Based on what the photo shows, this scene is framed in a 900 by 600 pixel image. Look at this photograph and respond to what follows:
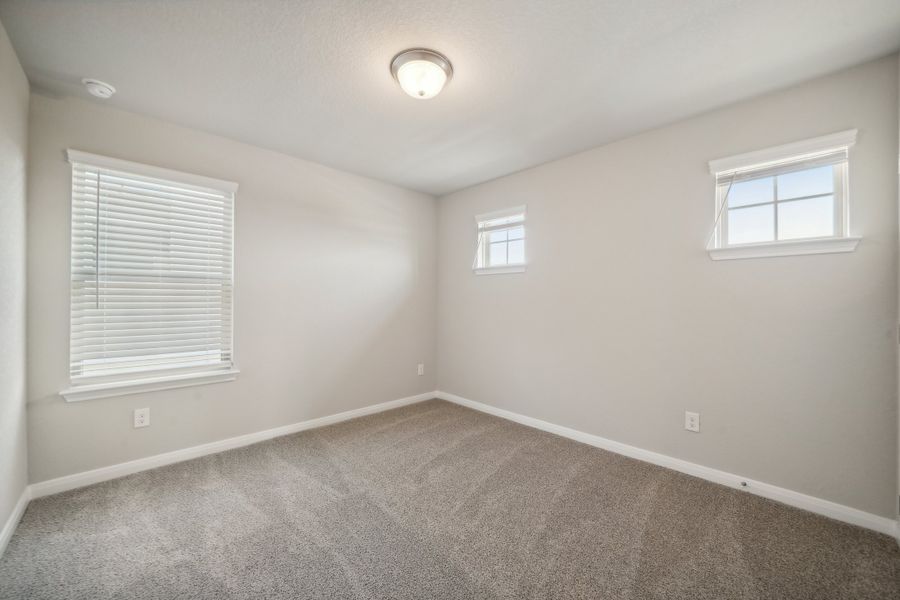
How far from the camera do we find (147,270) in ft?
8.28

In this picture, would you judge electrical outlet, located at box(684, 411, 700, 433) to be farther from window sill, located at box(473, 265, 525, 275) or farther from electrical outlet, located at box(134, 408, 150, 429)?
electrical outlet, located at box(134, 408, 150, 429)

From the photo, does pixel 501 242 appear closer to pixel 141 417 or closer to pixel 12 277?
pixel 141 417

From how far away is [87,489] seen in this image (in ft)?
7.35

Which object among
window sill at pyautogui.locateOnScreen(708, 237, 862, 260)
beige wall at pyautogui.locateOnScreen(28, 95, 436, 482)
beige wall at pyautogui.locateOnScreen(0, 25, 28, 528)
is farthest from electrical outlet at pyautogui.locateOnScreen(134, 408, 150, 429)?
window sill at pyautogui.locateOnScreen(708, 237, 862, 260)

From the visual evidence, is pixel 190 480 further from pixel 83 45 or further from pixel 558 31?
pixel 558 31

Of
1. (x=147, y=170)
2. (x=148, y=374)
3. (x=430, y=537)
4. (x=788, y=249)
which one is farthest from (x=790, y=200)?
(x=148, y=374)

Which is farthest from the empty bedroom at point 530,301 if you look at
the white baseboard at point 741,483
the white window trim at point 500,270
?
the white window trim at point 500,270

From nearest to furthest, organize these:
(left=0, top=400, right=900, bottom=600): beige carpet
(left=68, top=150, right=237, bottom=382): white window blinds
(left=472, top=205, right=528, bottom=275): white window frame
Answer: (left=0, top=400, right=900, bottom=600): beige carpet < (left=68, top=150, right=237, bottom=382): white window blinds < (left=472, top=205, right=528, bottom=275): white window frame

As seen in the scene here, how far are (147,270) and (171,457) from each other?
1350mm

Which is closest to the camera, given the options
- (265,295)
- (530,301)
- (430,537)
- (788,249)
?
(430,537)

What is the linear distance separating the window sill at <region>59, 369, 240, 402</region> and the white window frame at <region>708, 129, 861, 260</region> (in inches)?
145

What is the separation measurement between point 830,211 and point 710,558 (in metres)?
2.01

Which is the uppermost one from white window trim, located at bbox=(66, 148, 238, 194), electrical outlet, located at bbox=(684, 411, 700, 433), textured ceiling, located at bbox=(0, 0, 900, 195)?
textured ceiling, located at bbox=(0, 0, 900, 195)

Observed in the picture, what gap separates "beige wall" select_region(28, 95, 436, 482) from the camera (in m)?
2.20
